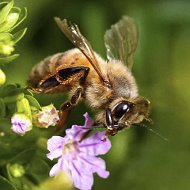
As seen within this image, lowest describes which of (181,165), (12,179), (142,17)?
(181,165)

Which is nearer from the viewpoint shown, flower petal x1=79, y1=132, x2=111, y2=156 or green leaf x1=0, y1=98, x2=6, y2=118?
green leaf x1=0, y1=98, x2=6, y2=118

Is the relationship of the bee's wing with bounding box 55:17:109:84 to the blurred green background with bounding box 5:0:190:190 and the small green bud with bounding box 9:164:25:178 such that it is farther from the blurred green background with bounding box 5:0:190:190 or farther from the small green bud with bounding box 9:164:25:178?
the blurred green background with bounding box 5:0:190:190

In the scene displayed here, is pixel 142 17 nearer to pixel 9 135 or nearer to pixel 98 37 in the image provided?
pixel 98 37

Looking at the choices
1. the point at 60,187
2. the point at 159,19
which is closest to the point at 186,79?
the point at 159,19

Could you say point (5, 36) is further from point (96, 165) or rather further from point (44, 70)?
point (96, 165)

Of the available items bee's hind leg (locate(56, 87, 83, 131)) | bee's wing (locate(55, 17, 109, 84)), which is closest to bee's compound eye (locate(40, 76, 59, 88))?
bee's hind leg (locate(56, 87, 83, 131))

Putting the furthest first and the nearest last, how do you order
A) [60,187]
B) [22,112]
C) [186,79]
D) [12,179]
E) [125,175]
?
[186,79] < [125,175] < [60,187] < [12,179] < [22,112]
